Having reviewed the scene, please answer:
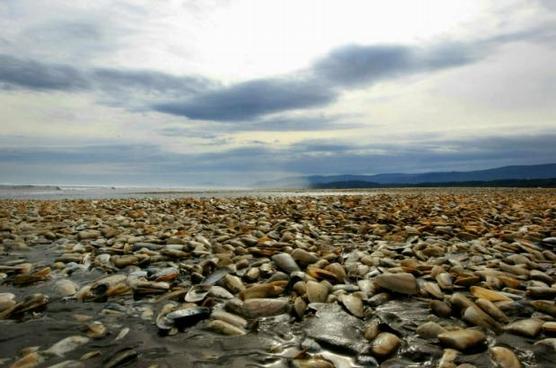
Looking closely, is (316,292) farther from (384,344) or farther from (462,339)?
(462,339)

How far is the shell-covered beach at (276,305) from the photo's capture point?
115 inches

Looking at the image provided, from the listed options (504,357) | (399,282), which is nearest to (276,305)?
(399,282)

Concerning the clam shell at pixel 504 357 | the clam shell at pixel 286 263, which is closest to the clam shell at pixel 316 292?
the clam shell at pixel 286 263

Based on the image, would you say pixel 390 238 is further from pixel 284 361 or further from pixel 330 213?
pixel 284 361

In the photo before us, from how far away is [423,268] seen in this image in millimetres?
4770

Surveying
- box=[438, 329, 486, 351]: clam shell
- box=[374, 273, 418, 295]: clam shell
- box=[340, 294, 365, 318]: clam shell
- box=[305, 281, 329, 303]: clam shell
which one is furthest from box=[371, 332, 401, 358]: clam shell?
box=[374, 273, 418, 295]: clam shell

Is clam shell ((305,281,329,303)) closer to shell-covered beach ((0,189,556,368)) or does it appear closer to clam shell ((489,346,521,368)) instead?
shell-covered beach ((0,189,556,368))

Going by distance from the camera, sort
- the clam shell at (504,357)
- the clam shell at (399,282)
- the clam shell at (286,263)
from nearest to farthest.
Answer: the clam shell at (504,357)
the clam shell at (399,282)
the clam shell at (286,263)

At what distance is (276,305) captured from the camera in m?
3.74

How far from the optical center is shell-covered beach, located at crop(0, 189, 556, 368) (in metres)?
2.91

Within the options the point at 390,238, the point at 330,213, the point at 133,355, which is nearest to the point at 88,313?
the point at 133,355

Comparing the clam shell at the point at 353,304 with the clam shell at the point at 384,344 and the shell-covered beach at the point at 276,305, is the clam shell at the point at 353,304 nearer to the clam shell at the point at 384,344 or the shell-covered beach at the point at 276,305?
the shell-covered beach at the point at 276,305

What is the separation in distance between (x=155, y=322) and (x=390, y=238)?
5121mm

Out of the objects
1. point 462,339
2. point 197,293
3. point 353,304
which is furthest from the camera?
point 197,293
